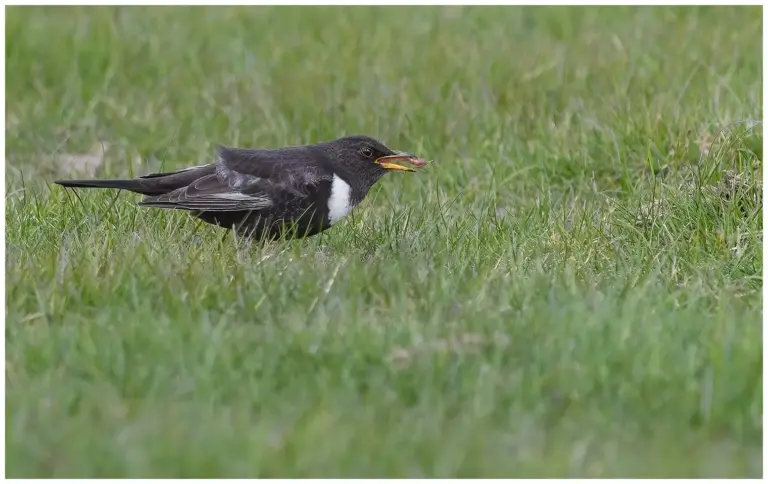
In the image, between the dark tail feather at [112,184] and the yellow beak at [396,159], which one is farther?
the yellow beak at [396,159]

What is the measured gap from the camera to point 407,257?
6.02m

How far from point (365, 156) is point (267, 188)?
643 mm

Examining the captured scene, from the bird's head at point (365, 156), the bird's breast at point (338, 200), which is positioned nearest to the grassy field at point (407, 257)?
the bird's breast at point (338, 200)

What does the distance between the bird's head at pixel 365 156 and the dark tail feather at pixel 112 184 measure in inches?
39.6

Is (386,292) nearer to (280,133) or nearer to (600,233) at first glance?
(600,233)

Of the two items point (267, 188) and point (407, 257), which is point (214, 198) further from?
point (407, 257)

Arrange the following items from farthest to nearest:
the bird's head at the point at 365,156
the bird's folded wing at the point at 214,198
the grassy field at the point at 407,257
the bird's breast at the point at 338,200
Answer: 1. the bird's head at the point at 365,156
2. the bird's breast at the point at 338,200
3. the bird's folded wing at the point at 214,198
4. the grassy field at the point at 407,257

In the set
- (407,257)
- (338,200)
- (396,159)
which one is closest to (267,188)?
(338,200)

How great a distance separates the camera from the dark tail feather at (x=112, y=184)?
6.54 meters

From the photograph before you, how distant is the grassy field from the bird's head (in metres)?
0.30

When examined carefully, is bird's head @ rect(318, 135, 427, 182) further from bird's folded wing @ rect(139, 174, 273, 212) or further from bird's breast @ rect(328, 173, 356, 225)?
bird's folded wing @ rect(139, 174, 273, 212)

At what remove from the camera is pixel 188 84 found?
9836 mm

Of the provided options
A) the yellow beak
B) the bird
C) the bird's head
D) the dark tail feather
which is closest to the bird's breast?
the bird

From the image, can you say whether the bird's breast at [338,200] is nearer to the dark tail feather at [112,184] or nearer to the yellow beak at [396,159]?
the yellow beak at [396,159]
